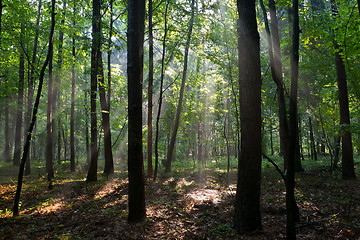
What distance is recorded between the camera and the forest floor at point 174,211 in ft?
15.8

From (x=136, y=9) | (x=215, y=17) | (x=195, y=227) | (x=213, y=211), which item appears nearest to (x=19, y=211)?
(x=195, y=227)

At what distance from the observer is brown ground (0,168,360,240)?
15.8 ft

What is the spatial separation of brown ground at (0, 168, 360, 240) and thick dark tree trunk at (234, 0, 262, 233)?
448 mm

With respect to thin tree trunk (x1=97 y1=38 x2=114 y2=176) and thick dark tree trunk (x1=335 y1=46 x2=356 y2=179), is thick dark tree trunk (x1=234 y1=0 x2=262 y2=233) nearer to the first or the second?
thick dark tree trunk (x1=335 y1=46 x2=356 y2=179)

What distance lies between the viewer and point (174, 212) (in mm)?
6113

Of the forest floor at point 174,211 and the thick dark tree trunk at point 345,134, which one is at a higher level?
the thick dark tree trunk at point 345,134

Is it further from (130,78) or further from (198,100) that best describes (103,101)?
(198,100)

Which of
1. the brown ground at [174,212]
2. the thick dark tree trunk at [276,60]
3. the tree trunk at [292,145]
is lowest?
the brown ground at [174,212]

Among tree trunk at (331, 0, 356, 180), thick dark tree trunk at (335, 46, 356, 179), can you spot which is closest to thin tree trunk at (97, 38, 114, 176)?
tree trunk at (331, 0, 356, 180)

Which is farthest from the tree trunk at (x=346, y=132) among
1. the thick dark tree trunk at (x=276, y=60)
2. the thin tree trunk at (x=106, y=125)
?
the thin tree trunk at (x=106, y=125)

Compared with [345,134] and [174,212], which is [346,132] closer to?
[345,134]

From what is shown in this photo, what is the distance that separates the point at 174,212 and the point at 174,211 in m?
0.09

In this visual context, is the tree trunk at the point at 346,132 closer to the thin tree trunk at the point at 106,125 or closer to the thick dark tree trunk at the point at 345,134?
the thick dark tree trunk at the point at 345,134

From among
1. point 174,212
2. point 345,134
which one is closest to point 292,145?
point 174,212
